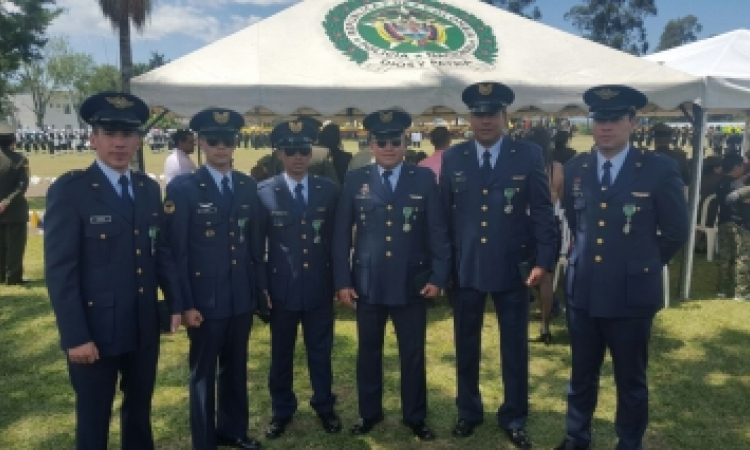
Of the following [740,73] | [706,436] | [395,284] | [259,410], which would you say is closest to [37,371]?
[259,410]

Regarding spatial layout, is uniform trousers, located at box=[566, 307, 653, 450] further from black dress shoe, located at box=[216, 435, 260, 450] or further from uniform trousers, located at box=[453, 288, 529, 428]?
black dress shoe, located at box=[216, 435, 260, 450]

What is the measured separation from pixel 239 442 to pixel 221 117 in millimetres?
1990

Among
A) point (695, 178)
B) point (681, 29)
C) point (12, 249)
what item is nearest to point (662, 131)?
point (695, 178)

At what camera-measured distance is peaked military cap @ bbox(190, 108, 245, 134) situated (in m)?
3.28

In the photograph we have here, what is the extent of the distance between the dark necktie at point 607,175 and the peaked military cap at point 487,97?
27.9 inches

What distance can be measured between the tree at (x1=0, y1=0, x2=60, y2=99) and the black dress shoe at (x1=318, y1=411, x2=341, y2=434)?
1739cm

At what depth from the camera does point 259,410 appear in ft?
14.0

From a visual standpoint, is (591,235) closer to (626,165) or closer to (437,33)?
(626,165)

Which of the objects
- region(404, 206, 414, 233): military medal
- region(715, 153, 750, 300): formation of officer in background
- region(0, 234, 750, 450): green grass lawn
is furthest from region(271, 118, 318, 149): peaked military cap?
region(715, 153, 750, 300): formation of officer in background

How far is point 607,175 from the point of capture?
10.5 ft

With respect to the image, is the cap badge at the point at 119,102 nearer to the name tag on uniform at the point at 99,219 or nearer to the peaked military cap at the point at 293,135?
the name tag on uniform at the point at 99,219

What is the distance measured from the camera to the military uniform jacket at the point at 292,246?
11.8 ft

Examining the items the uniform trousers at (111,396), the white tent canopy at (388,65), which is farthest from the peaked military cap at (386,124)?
the white tent canopy at (388,65)

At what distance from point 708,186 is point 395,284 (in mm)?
8004
